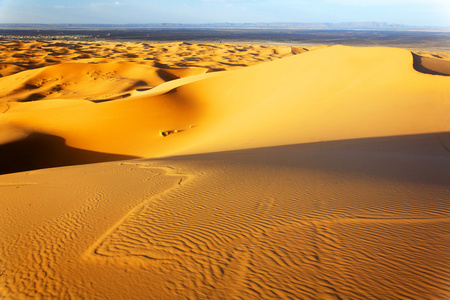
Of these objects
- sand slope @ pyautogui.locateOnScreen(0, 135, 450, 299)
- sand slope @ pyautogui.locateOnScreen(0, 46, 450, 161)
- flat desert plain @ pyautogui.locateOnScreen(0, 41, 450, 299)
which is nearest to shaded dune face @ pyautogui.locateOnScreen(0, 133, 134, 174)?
flat desert plain @ pyautogui.locateOnScreen(0, 41, 450, 299)

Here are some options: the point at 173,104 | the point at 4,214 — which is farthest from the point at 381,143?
the point at 173,104

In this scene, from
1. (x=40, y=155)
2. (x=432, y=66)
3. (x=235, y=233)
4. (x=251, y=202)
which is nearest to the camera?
(x=235, y=233)

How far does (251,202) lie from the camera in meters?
5.10

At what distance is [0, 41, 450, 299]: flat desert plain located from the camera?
329 cm

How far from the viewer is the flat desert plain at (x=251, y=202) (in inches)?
129

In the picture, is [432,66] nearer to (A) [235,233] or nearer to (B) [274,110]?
(B) [274,110]

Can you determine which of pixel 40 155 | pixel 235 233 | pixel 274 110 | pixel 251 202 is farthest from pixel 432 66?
pixel 40 155

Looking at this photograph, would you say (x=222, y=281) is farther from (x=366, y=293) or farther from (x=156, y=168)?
(x=156, y=168)

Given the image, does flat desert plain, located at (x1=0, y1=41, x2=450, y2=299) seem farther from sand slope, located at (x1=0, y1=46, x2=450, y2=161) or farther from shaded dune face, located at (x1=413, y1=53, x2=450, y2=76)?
shaded dune face, located at (x1=413, y1=53, x2=450, y2=76)

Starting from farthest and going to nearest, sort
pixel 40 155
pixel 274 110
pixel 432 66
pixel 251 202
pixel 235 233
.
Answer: pixel 432 66 → pixel 274 110 → pixel 40 155 → pixel 251 202 → pixel 235 233

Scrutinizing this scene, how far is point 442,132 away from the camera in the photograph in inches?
376

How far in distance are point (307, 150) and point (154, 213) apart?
4.98 m

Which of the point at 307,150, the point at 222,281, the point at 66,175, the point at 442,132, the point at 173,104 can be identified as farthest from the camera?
the point at 173,104

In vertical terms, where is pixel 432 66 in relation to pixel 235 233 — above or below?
above
